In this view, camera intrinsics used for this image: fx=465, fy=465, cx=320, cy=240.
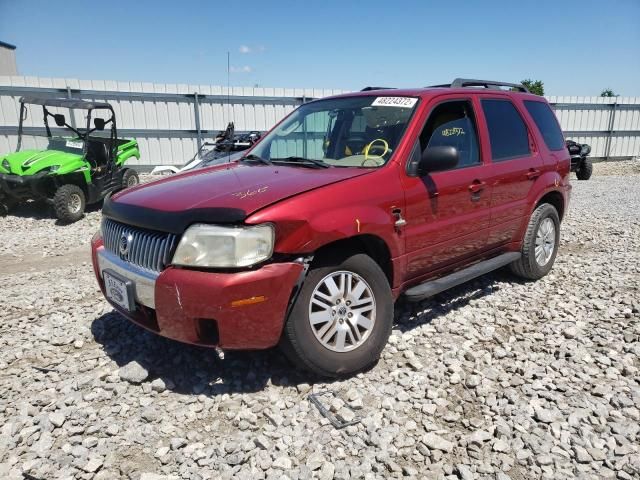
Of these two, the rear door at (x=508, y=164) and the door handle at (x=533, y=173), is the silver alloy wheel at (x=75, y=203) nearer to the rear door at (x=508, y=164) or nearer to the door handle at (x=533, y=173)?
the rear door at (x=508, y=164)

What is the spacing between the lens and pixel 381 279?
302 cm

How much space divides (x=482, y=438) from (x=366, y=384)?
0.77 metres

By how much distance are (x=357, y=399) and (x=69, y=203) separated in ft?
24.1

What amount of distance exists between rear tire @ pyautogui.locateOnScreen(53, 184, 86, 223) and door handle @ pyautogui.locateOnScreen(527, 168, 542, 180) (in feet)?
24.4

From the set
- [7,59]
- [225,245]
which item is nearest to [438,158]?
[225,245]

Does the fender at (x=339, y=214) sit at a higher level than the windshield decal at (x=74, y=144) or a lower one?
lower

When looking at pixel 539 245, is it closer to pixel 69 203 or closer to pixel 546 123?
pixel 546 123

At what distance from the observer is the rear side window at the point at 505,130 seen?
403 centimetres

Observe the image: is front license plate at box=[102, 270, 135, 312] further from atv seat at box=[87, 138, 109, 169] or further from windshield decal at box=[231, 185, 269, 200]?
atv seat at box=[87, 138, 109, 169]

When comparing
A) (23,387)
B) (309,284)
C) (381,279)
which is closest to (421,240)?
(381,279)

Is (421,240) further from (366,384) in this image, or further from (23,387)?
(23,387)

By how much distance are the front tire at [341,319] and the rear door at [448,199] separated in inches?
17.4

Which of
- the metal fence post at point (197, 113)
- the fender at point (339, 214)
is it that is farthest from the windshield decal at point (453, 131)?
the metal fence post at point (197, 113)

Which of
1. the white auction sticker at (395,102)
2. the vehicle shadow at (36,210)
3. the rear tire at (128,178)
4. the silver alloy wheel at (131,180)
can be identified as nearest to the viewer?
the white auction sticker at (395,102)
